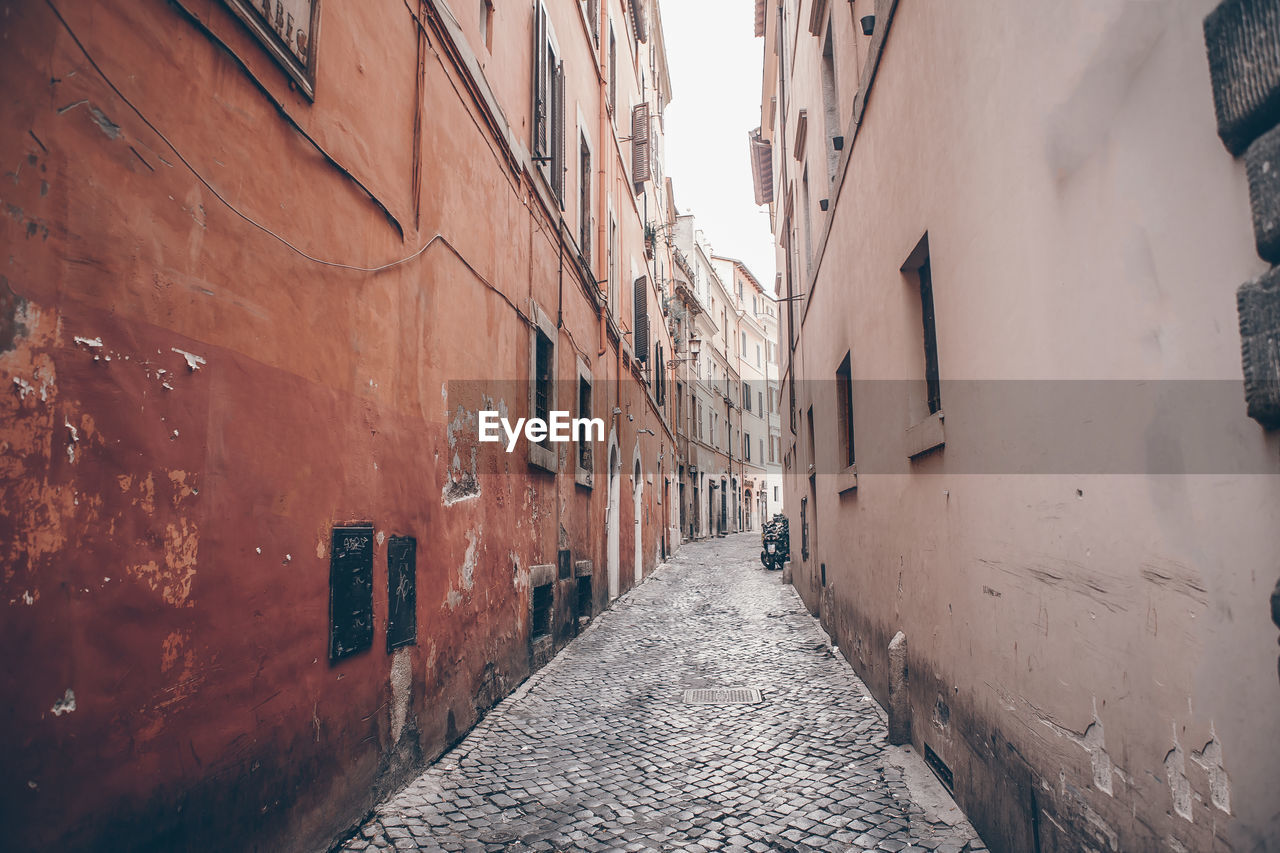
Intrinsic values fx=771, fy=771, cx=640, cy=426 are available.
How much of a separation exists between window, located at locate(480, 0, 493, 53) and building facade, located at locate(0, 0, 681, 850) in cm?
6

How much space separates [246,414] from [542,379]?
5437 mm

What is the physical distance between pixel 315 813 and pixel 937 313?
387 cm

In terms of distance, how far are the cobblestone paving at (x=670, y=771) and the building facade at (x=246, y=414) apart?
1.20 ft

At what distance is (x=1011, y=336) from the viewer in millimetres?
3035

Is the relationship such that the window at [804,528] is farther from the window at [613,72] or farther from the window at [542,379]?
the window at [613,72]

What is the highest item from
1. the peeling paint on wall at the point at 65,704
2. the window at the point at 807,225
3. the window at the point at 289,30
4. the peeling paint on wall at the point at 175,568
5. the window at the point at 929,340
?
the window at the point at 807,225

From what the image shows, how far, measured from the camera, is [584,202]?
11219 mm

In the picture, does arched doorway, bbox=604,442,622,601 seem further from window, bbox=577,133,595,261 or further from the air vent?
the air vent

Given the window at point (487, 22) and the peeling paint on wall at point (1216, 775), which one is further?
the window at point (487, 22)

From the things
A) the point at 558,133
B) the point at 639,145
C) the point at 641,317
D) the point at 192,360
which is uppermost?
the point at 639,145

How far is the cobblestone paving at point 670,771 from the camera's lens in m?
3.72

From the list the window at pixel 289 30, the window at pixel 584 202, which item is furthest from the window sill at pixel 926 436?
the window at pixel 584 202

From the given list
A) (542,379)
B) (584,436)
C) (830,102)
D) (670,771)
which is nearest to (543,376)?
(542,379)

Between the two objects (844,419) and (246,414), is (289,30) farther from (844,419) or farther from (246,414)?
(844,419)
